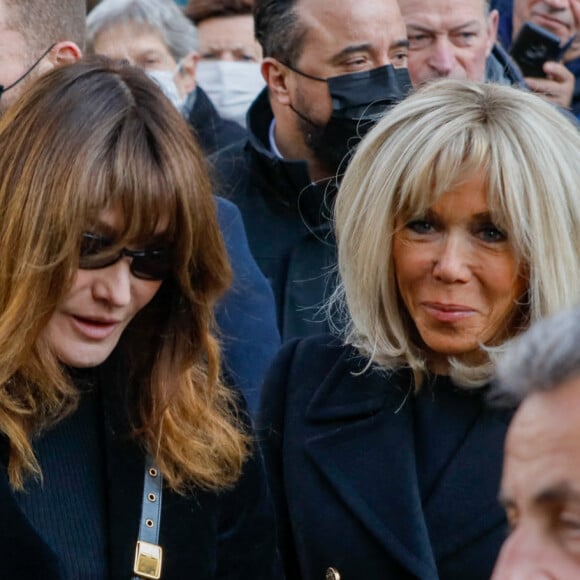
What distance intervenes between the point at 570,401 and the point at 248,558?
5.77 feet

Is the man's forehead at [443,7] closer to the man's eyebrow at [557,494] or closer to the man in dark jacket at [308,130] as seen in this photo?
the man in dark jacket at [308,130]

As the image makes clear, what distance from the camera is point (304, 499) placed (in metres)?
3.53

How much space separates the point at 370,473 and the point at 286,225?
1.49m

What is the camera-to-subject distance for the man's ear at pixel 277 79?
5047mm

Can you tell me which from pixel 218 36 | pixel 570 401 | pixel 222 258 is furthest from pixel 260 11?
pixel 570 401

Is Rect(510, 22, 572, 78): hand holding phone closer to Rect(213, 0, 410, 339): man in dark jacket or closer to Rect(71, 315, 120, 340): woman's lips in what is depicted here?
Rect(213, 0, 410, 339): man in dark jacket

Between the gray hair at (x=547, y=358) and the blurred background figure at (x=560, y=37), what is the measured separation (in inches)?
143

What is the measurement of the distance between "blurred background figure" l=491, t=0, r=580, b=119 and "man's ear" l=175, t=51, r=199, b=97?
4.70ft

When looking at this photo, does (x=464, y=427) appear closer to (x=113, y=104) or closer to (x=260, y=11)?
(x=113, y=104)

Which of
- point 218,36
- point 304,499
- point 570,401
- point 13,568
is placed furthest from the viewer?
point 218,36

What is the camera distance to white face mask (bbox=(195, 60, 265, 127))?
695 centimetres

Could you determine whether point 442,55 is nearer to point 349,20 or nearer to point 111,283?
point 349,20

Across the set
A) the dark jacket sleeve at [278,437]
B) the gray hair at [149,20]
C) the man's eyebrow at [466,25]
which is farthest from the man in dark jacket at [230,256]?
the gray hair at [149,20]

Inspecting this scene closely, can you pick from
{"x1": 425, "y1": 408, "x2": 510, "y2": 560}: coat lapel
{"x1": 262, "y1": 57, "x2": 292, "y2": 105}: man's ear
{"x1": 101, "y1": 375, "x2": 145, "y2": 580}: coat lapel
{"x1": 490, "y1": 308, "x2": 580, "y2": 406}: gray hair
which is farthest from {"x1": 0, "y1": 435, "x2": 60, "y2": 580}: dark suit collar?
{"x1": 262, "y1": 57, "x2": 292, "y2": 105}: man's ear
